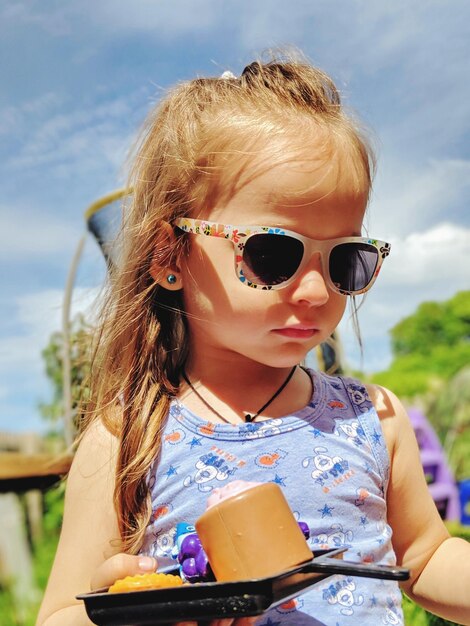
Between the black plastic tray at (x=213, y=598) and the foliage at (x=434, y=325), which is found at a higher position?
the foliage at (x=434, y=325)

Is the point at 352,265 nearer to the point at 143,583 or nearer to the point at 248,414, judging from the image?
the point at 248,414

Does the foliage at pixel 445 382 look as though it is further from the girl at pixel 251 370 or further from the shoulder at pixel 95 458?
the shoulder at pixel 95 458

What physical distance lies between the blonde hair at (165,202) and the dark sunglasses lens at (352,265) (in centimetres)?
15

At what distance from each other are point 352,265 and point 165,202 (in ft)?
1.49

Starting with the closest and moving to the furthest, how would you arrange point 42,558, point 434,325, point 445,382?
point 42,558, point 445,382, point 434,325

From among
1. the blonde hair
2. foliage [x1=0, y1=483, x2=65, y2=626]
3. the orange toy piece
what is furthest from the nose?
foliage [x1=0, y1=483, x2=65, y2=626]

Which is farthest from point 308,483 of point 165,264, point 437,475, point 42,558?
point 437,475

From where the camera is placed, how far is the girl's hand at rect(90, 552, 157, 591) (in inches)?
48.5

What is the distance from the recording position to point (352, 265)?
1580 millimetres

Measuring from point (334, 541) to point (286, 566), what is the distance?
16.3 inches

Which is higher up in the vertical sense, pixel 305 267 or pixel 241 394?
pixel 305 267

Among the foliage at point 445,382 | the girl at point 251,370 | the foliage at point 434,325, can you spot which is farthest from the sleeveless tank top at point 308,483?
the foliage at point 434,325

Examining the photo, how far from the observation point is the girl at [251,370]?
4.94 ft

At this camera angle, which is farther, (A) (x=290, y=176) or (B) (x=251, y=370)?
(B) (x=251, y=370)
